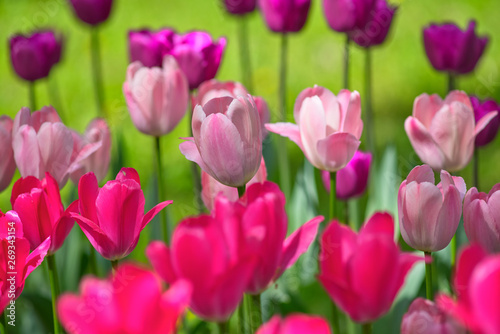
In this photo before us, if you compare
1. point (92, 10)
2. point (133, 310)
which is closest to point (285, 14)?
point (92, 10)

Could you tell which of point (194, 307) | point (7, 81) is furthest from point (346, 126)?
point (7, 81)

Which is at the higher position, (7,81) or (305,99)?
(305,99)

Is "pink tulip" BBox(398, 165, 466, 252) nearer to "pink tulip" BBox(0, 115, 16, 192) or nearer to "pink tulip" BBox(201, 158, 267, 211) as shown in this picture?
"pink tulip" BBox(201, 158, 267, 211)

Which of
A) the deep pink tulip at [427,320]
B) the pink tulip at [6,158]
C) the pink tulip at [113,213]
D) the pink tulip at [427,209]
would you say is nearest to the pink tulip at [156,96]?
the pink tulip at [6,158]

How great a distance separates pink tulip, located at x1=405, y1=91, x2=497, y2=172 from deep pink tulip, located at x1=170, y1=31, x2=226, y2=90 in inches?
16.3

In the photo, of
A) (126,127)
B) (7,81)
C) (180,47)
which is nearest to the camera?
(180,47)

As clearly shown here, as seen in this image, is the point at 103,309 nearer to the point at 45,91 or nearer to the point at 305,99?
the point at 305,99

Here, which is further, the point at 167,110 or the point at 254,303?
the point at 167,110

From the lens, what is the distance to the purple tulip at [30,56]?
1613 millimetres

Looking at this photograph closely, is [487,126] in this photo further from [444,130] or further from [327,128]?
[327,128]

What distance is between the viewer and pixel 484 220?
0.75 meters

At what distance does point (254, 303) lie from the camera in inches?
28.2

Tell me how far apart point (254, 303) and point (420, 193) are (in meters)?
0.22

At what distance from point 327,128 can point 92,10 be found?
100cm
